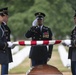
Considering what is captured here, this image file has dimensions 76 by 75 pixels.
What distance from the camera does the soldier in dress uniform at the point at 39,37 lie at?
9.55m

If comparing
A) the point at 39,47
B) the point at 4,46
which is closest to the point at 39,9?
the point at 39,47

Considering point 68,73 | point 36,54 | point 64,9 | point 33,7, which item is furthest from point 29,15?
point 36,54

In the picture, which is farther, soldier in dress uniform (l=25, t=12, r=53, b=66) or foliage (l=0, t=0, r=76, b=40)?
foliage (l=0, t=0, r=76, b=40)

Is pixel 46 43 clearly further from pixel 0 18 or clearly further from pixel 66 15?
pixel 66 15

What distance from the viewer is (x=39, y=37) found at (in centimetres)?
965

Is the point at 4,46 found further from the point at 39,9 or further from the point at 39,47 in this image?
the point at 39,9

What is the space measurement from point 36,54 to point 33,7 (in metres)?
29.4

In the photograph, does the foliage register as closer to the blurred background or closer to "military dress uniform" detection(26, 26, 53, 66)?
the blurred background

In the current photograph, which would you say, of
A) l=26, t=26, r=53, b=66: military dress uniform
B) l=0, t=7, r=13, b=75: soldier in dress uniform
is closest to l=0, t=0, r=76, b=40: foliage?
l=26, t=26, r=53, b=66: military dress uniform

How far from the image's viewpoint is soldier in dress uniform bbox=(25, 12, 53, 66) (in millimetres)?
9547

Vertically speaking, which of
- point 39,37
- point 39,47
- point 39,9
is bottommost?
point 39,47

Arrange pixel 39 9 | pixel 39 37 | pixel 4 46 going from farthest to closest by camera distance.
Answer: pixel 39 9 → pixel 39 37 → pixel 4 46

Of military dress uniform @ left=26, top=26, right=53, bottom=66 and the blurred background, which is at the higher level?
the blurred background

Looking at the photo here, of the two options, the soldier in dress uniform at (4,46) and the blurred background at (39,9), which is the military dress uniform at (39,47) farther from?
the blurred background at (39,9)
